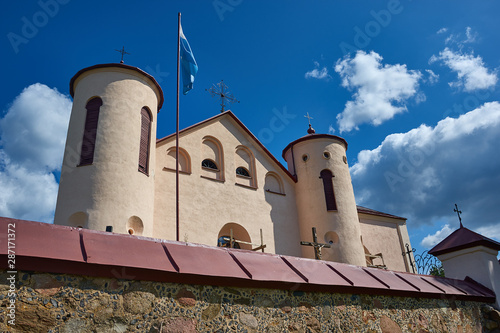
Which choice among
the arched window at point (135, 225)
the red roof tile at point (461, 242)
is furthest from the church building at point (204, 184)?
the red roof tile at point (461, 242)

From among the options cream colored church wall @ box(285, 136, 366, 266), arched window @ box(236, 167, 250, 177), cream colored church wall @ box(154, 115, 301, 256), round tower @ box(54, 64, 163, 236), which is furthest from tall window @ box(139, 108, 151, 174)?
cream colored church wall @ box(285, 136, 366, 266)

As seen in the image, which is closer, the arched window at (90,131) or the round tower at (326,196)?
the arched window at (90,131)

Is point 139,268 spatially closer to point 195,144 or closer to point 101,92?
point 101,92

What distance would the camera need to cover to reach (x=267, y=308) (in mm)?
5723

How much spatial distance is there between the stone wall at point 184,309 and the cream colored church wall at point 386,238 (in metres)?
13.5

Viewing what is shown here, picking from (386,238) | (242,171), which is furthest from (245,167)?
(386,238)

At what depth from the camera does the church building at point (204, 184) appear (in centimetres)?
1312

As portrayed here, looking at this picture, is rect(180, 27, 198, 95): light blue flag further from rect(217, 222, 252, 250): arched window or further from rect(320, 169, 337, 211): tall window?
rect(320, 169, 337, 211): tall window

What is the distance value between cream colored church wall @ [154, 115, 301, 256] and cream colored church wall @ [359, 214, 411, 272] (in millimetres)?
4642

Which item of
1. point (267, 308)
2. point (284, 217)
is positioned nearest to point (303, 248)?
point (284, 217)

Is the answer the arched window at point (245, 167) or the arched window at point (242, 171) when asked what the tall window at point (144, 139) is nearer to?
the arched window at point (245, 167)

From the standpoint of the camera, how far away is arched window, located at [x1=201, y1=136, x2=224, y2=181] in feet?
55.2

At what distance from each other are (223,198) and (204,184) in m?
0.93

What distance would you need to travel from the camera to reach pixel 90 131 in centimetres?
1401
